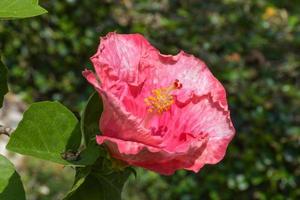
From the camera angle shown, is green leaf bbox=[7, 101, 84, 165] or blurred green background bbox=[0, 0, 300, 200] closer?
green leaf bbox=[7, 101, 84, 165]

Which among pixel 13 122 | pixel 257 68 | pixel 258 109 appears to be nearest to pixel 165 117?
pixel 258 109

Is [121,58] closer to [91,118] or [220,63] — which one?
[91,118]

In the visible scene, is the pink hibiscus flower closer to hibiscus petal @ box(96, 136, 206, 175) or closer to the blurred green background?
hibiscus petal @ box(96, 136, 206, 175)

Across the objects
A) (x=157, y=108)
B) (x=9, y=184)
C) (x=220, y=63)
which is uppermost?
(x=157, y=108)

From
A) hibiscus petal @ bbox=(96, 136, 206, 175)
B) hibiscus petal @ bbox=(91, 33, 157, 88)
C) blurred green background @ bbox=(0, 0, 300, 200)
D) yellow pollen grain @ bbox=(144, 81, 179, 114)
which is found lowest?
blurred green background @ bbox=(0, 0, 300, 200)

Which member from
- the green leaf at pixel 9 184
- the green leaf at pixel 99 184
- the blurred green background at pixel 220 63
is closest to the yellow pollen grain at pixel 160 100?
the green leaf at pixel 99 184

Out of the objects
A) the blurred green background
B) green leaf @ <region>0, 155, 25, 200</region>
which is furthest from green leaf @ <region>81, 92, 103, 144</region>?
the blurred green background

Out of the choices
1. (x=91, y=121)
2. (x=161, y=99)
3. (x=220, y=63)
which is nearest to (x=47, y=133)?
(x=91, y=121)
